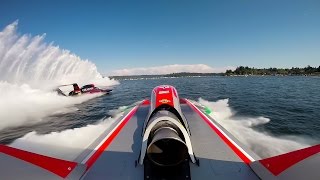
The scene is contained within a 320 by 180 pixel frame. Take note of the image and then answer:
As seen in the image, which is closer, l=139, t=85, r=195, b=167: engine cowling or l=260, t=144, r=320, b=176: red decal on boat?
l=260, t=144, r=320, b=176: red decal on boat

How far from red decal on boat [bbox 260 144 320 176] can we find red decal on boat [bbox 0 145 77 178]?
3461 mm

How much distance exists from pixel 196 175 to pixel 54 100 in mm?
23566

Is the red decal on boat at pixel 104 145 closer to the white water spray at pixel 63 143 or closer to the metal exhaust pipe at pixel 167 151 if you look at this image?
the white water spray at pixel 63 143

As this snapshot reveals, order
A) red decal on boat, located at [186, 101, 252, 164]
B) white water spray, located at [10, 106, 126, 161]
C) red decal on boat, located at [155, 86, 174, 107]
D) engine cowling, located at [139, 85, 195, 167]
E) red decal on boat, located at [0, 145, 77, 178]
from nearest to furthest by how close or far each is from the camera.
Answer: red decal on boat, located at [0, 145, 77, 178]
engine cowling, located at [139, 85, 195, 167]
red decal on boat, located at [186, 101, 252, 164]
red decal on boat, located at [155, 86, 174, 107]
white water spray, located at [10, 106, 126, 161]

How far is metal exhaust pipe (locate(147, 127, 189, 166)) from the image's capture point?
12.3ft

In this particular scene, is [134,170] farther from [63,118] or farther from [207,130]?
[63,118]

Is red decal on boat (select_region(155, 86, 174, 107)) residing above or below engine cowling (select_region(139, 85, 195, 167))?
above

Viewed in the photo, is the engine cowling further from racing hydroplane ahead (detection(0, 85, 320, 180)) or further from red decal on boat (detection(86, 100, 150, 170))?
red decal on boat (detection(86, 100, 150, 170))

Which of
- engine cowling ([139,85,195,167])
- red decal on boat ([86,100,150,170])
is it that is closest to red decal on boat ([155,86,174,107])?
engine cowling ([139,85,195,167])

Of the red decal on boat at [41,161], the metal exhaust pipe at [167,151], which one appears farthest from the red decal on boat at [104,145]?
the metal exhaust pipe at [167,151]

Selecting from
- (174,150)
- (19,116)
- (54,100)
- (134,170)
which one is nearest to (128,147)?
(134,170)

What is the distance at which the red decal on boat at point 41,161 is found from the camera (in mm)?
2949

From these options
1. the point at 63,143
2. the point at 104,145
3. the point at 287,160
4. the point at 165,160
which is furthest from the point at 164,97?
the point at 63,143

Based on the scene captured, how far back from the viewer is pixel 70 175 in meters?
3.54
